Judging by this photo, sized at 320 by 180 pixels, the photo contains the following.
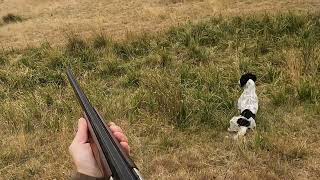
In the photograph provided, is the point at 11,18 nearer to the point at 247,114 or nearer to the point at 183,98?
the point at 183,98

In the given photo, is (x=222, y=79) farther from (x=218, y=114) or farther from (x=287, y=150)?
(x=287, y=150)

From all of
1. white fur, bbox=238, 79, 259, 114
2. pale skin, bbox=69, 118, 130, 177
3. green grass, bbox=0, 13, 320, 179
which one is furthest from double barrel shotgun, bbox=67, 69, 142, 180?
white fur, bbox=238, 79, 259, 114

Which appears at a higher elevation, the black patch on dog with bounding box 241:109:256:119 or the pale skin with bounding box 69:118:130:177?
the pale skin with bounding box 69:118:130:177

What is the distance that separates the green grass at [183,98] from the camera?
507 centimetres

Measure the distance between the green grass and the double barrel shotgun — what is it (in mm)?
3198

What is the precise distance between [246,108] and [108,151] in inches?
178

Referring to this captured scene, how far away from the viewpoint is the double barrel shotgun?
1262 mm

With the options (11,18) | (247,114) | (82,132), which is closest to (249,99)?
(247,114)

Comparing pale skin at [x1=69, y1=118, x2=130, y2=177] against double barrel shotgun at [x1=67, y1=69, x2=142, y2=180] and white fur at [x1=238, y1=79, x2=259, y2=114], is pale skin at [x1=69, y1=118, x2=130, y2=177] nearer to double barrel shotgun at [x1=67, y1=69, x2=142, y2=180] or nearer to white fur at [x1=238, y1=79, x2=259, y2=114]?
double barrel shotgun at [x1=67, y1=69, x2=142, y2=180]

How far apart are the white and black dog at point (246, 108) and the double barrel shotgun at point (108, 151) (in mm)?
3770

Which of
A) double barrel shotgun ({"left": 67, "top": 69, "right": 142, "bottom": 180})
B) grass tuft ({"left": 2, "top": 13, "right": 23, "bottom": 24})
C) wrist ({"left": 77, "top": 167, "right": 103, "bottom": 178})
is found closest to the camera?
double barrel shotgun ({"left": 67, "top": 69, "right": 142, "bottom": 180})

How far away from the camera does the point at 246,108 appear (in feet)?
19.0

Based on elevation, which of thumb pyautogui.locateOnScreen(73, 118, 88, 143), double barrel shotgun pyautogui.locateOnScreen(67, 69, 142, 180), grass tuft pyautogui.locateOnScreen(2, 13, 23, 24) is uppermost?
double barrel shotgun pyautogui.locateOnScreen(67, 69, 142, 180)

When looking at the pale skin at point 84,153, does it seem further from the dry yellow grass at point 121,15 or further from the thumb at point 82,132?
the dry yellow grass at point 121,15
